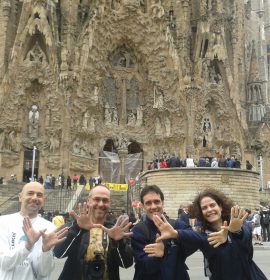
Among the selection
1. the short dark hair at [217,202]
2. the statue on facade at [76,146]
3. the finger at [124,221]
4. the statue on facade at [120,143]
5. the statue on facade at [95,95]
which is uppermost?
the statue on facade at [95,95]

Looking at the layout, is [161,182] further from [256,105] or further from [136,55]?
[256,105]

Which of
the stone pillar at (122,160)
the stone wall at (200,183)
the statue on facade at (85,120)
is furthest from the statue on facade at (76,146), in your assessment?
the stone wall at (200,183)

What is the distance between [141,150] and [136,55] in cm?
689

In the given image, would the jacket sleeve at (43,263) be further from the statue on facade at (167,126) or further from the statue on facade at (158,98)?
the statue on facade at (158,98)

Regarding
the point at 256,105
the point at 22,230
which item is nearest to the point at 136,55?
the point at 256,105

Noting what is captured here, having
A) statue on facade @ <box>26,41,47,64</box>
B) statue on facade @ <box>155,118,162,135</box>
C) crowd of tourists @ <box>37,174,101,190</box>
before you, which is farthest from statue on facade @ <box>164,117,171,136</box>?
statue on facade @ <box>26,41,47,64</box>

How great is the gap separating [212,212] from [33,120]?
2458cm

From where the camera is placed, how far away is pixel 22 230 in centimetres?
308

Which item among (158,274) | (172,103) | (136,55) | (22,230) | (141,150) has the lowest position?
(158,274)

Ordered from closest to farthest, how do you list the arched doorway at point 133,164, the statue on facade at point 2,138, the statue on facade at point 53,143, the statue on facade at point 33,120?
1. the statue on facade at point 2,138
2. the statue on facade at point 53,143
3. the statue on facade at point 33,120
4. the arched doorway at point 133,164

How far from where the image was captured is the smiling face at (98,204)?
315cm

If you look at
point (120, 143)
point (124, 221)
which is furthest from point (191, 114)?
point (124, 221)

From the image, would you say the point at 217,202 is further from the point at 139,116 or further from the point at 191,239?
the point at 139,116

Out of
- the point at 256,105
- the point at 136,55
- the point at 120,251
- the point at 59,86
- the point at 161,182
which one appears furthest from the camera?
the point at 256,105
